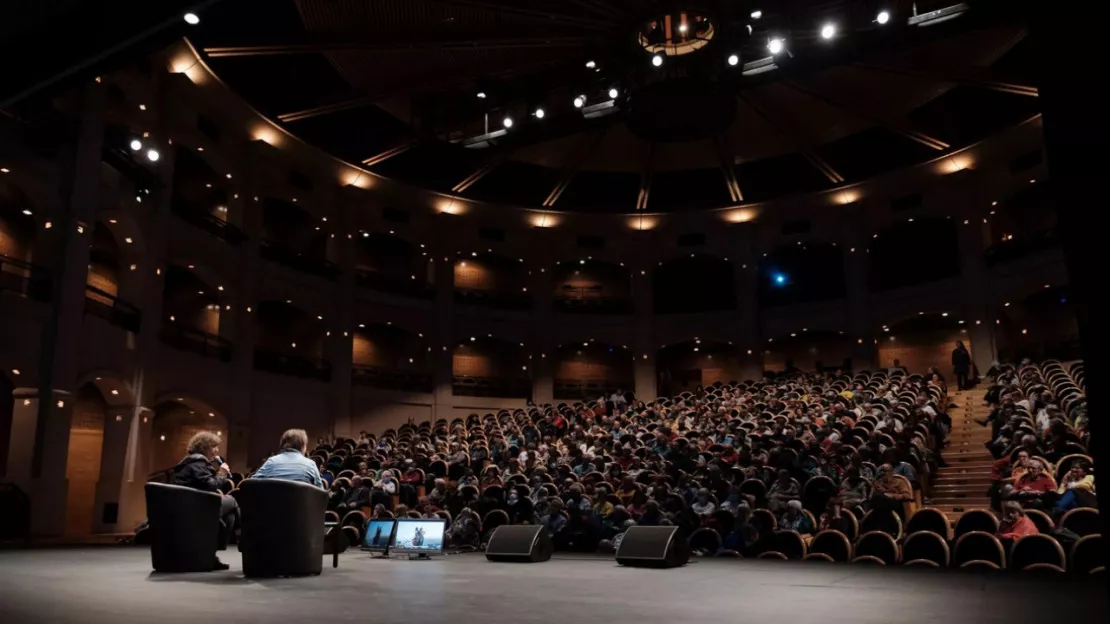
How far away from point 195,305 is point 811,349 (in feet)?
68.2

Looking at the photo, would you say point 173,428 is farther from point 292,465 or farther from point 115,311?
point 292,465

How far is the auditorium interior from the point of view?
473cm

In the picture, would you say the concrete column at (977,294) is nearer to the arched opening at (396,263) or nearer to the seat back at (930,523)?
the arched opening at (396,263)

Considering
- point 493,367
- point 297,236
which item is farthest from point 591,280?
point 297,236

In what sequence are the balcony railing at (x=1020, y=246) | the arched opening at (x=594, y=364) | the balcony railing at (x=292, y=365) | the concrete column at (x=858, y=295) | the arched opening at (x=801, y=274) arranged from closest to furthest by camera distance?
the balcony railing at (x=292, y=365) < the balcony railing at (x=1020, y=246) < the concrete column at (x=858, y=295) < the arched opening at (x=801, y=274) < the arched opening at (x=594, y=364)

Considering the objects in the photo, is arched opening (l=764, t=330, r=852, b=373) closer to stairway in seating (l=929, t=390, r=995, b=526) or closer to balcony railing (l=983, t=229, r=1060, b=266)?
balcony railing (l=983, t=229, r=1060, b=266)

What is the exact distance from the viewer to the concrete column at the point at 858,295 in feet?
87.2

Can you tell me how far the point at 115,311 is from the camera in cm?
1672

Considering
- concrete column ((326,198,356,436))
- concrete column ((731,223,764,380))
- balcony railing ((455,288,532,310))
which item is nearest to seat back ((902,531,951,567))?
concrete column ((326,198,356,436))

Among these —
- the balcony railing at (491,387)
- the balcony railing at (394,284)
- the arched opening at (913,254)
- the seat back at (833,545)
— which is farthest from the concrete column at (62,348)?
the arched opening at (913,254)

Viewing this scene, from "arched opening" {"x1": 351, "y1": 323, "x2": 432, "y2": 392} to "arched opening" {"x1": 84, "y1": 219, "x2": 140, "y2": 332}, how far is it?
8058 mm

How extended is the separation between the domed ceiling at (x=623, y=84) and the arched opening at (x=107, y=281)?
15.6ft

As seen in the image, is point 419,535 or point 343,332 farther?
point 343,332

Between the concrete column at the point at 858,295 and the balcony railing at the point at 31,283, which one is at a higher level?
the concrete column at the point at 858,295
